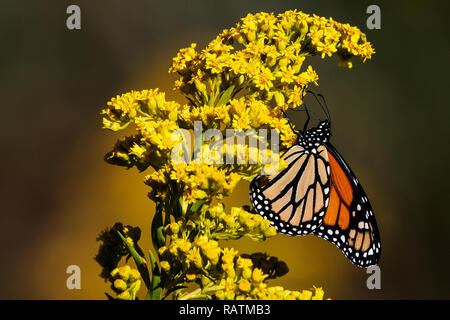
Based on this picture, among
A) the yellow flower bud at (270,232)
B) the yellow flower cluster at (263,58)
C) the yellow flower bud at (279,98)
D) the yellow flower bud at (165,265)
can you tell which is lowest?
the yellow flower bud at (165,265)

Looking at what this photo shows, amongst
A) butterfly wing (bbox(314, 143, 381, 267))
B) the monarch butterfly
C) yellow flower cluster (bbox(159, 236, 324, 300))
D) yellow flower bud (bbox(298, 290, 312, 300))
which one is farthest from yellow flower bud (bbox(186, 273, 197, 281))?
butterfly wing (bbox(314, 143, 381, 267))

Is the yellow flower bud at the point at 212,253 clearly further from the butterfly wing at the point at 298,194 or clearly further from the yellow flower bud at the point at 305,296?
the butterfly wing at the point at 298,194

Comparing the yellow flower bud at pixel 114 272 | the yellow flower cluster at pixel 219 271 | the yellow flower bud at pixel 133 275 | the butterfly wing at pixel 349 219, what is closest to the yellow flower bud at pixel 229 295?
the yellow flower cluster at pixel 219 271

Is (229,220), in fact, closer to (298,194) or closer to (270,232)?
(270,232)

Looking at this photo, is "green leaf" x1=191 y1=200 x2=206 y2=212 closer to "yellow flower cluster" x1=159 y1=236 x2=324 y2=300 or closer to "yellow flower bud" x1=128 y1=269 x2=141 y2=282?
"yellow flower cluster" x1=159 y1=236 x2=324 y2=300
